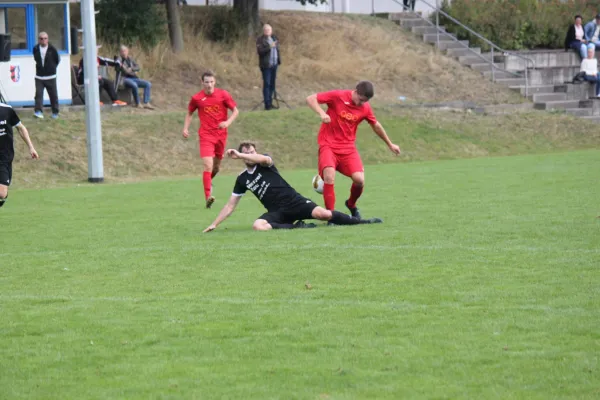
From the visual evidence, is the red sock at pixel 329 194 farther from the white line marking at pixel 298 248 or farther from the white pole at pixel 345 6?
the white pole at pixel 345 6

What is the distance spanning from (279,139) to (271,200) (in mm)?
15458

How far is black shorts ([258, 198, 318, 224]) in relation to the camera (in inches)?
527

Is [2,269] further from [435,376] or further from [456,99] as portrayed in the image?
[456,99]

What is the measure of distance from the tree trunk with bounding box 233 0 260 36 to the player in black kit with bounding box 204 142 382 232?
23841mm

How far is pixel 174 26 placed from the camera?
35000 mm

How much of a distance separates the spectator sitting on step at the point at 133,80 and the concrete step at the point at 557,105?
1240 cm

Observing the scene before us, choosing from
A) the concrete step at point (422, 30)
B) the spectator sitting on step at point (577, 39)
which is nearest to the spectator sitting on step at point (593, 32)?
the spectator sitting on step at point (577, 39)

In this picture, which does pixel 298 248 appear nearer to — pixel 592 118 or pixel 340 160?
pixel 340 160

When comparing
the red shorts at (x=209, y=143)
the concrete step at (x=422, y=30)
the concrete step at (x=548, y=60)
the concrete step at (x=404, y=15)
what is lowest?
the red shorts at (x=209, y=143)

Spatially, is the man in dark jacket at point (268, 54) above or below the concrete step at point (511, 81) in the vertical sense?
above

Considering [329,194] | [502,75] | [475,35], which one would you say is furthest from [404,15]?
[329,194]

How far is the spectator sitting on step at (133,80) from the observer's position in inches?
1160

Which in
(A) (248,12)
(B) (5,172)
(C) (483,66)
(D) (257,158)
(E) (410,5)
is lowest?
(B) (5,172)

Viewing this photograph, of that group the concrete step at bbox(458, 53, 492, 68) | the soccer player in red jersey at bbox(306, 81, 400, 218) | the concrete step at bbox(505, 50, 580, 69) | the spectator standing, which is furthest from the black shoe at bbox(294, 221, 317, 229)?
the spectator standing
